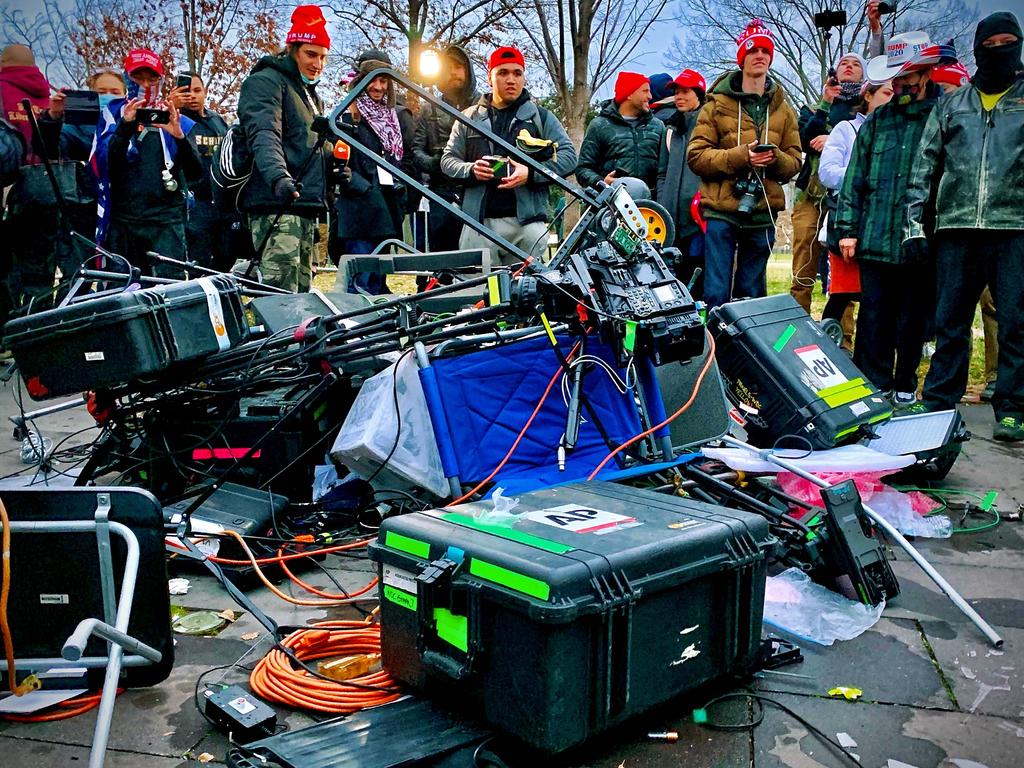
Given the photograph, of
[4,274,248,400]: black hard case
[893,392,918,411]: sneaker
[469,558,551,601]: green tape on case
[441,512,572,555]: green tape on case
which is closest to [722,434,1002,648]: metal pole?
[441,512,572,555]: green tape on case

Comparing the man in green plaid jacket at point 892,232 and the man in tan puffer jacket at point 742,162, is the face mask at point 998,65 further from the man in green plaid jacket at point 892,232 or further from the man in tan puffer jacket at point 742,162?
the man in tan puffer jacket at point 742,162

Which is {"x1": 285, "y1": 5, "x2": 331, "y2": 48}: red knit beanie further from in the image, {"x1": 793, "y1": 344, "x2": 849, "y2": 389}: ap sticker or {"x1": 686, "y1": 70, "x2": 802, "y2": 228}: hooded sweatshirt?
{"x1": 793, "y1": 344, "x2": 849, "y2": 389}: ap sticker

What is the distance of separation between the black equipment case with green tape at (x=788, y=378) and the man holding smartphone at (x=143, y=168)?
4.03 meters

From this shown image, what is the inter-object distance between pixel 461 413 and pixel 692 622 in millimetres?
1465

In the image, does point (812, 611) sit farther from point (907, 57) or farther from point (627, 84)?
point (627, 84)

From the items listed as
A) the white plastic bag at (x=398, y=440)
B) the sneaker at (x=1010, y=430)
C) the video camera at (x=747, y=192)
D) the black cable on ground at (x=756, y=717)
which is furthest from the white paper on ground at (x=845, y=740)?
the video camera at (x=747, y=192)

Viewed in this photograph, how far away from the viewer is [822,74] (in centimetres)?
2280

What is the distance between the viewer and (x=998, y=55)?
5215 millimetres

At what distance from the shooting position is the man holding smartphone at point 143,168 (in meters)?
6.51

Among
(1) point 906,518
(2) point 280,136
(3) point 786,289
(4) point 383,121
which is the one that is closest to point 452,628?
(1) point 906,518

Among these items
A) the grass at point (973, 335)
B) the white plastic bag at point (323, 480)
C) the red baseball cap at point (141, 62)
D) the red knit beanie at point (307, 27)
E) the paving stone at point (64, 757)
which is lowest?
the grass at point (973, 335)

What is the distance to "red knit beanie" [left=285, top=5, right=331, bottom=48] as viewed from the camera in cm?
601

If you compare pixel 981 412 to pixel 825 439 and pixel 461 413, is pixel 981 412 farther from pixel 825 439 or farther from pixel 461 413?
pixel 461 413

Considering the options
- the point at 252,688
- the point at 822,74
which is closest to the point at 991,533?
the point at 252,688
